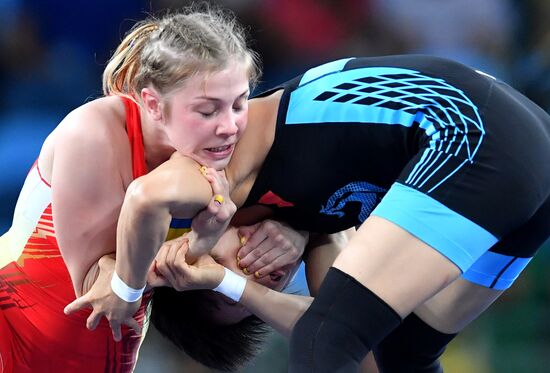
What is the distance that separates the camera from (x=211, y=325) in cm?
282

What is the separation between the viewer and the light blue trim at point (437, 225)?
6.41 feet

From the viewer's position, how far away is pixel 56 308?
262 cm

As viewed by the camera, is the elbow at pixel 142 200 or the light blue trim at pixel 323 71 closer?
the elbow at pixel 142 200

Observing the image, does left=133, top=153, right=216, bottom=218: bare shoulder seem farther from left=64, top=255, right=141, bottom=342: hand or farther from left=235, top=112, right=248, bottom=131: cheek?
left=64, top=255, right=141, bottom=342: hand

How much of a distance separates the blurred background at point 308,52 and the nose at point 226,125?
172cm

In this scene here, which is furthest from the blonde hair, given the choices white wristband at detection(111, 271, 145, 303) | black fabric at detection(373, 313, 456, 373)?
black fabric at detection(373, 313, 456, 373)

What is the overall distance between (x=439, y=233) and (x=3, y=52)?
8.14ft

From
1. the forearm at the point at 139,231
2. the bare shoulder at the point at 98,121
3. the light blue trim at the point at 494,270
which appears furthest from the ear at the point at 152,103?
the light blue trim at the point at 494,270

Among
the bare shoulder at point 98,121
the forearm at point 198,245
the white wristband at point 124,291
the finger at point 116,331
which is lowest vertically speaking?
the finger at point 116,331

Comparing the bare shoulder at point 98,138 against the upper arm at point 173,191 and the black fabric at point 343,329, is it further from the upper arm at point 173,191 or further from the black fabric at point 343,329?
the black fabric at point 343,329

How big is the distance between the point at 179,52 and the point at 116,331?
30.5 inches

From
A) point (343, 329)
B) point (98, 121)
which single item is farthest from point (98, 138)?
point (343, 329)

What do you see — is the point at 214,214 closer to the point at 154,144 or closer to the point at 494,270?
the point at 154,144

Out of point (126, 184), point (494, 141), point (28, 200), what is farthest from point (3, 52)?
point (494, 141)
